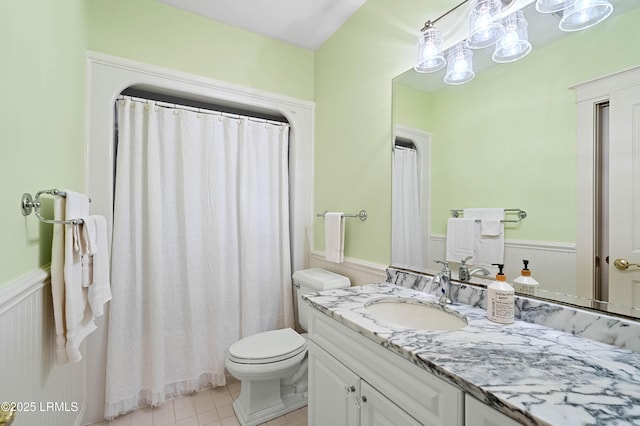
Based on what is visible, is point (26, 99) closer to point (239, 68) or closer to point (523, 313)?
point (239, 68)

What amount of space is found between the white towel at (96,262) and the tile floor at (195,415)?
0.89 metres

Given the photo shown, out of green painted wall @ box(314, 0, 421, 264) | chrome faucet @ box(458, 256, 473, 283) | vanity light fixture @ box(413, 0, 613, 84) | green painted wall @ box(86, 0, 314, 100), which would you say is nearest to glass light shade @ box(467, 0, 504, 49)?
vanity light fixture @ box(413, 0, 613, 84)

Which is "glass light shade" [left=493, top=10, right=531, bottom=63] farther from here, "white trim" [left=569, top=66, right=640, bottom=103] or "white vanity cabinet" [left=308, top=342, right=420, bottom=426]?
"white vanity cabinet" [left=308, top=342, right=420, bottom=426]

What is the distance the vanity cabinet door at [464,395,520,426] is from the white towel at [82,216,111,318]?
54.0 inches

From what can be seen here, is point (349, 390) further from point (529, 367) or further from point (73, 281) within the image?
point (73, 281)

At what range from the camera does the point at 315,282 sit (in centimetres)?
182

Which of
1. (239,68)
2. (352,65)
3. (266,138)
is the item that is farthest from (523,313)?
(239,68)

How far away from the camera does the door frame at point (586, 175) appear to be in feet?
2.92

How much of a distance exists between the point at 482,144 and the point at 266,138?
4.95 feet

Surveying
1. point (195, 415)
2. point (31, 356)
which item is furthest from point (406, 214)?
point (195, 415)

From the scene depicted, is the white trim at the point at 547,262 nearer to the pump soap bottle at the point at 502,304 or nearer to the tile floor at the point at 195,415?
the pump soap bottle at the point at 502,304

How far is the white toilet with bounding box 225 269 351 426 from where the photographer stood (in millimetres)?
1544

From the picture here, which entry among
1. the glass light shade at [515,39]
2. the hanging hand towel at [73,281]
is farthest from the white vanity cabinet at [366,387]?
the glass light shade at [515,39]

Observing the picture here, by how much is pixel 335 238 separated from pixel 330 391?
95 centimetres
